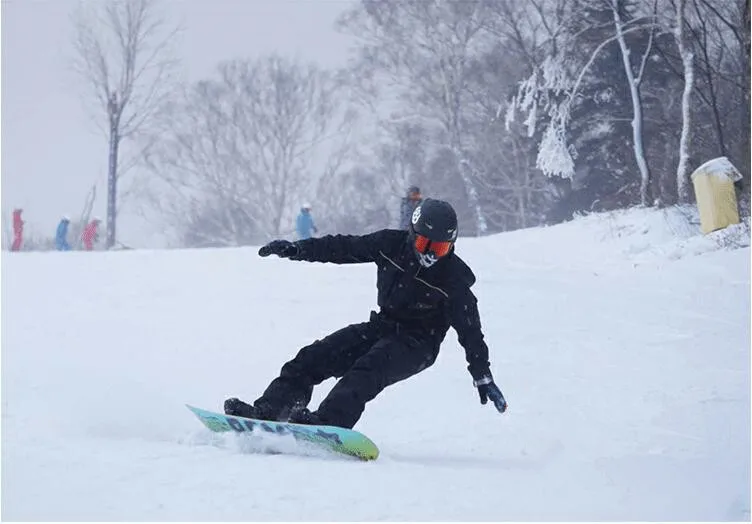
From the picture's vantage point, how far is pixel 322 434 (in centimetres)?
446

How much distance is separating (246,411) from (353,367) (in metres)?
0.60

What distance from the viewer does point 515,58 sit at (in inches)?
1119

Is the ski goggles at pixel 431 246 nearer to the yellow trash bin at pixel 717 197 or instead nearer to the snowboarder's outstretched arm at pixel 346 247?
the snowboarder's outstretched arm at pixel 346 247

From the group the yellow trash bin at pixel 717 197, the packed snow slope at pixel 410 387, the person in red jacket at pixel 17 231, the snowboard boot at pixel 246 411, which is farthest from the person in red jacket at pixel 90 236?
the snowboard boot at pixel 246 411

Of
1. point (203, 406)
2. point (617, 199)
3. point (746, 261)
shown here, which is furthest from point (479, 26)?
point (203, 406)

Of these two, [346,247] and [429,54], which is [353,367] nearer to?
[346,247]

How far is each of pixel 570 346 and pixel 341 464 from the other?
17.1ft

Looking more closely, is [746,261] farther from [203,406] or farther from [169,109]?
[169,109]

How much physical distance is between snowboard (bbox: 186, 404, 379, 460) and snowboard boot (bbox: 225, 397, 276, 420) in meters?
0.07

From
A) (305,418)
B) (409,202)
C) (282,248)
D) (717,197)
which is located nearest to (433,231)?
(282,248)

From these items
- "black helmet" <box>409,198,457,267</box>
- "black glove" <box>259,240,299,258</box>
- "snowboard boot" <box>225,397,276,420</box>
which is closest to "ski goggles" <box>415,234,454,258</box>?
"black helmet" <box>409,198,457,267</box>

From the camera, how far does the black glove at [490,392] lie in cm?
471

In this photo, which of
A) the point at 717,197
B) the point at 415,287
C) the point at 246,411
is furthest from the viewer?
the point at 717,197

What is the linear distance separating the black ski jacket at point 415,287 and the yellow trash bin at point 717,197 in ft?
32.3
